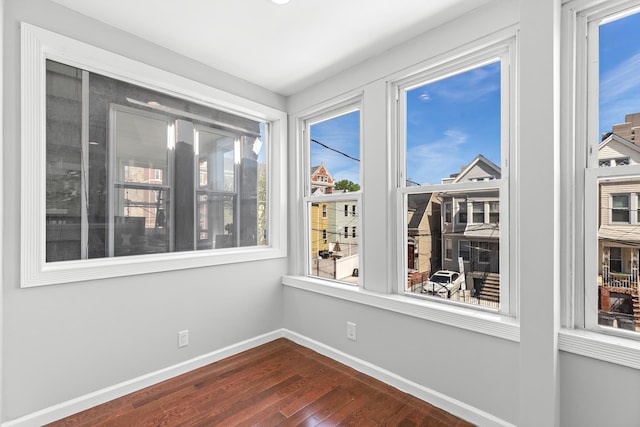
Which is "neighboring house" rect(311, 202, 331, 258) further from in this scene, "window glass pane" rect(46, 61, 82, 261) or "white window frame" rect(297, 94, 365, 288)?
"window glass pane" rect(46, 61, 82, 261)

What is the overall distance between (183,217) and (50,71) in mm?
1267

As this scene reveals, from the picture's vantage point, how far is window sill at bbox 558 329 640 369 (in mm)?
1413

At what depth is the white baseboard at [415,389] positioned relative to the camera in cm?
181

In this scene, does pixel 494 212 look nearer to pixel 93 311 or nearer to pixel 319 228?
pixel 319 228

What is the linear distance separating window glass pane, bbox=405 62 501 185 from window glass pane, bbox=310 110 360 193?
0.52 metres

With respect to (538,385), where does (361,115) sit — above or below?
above

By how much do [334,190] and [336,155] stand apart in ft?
1.09

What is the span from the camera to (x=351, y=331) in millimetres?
2549

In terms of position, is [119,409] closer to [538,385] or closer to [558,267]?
[538,385]

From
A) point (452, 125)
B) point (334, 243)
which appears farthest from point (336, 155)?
point (452, 125)

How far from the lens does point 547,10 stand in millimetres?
1509

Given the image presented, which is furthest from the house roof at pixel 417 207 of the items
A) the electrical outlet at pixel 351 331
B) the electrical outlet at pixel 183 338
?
the electrical outlet at pixel 183 338

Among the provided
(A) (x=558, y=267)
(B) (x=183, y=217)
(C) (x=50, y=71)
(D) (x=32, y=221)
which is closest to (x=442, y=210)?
(A) (x=558, y=267)

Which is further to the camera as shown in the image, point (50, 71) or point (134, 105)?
point (134, 105)
